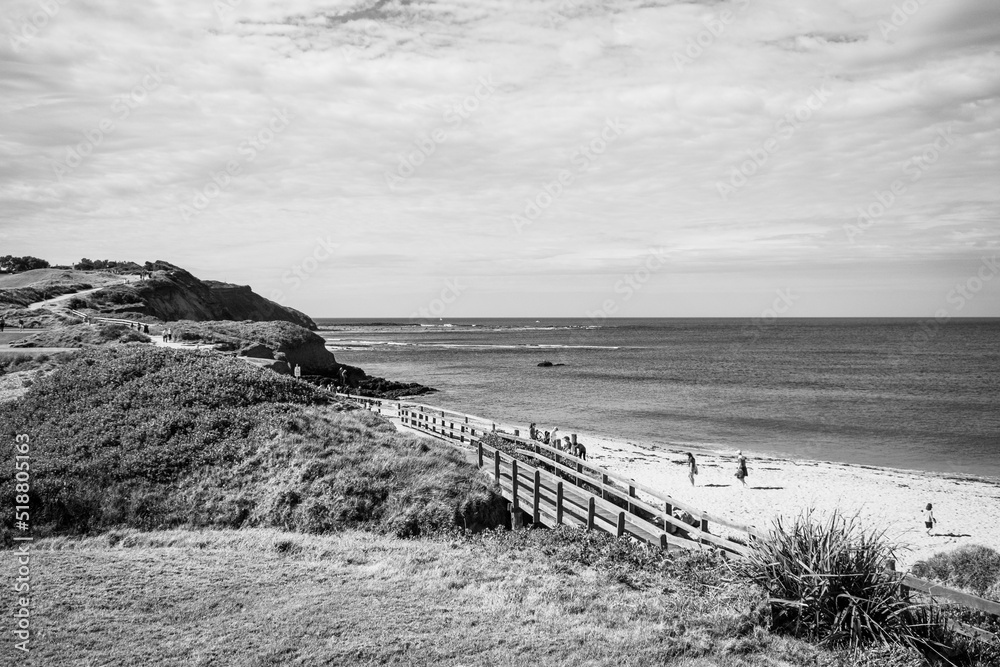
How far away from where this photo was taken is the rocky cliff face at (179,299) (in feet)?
193

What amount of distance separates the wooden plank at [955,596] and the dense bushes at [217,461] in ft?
26.6

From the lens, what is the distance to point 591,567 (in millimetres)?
9375

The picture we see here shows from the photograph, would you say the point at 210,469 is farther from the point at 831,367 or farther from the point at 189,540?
the point at 831,367

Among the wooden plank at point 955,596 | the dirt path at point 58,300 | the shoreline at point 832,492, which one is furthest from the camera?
the dirt path at point 58,300

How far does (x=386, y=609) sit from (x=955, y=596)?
6.02 m

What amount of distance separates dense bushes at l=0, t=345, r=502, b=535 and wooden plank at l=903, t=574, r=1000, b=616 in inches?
319

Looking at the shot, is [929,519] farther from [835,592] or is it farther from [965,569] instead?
[835,592]

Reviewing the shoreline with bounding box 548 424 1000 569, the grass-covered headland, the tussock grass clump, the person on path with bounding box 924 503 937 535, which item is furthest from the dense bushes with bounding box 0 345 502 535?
the person on path with bounding box 924 503 937 535

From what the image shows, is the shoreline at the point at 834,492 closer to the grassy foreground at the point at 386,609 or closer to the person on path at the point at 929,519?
the person on path at the point at 929,519

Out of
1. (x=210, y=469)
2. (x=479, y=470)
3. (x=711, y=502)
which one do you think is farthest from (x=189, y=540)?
(x=711, y=502)

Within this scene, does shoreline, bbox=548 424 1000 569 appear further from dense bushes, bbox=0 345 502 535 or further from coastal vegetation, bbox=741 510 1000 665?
coastal vegetation, bbox=741 510 1000 665

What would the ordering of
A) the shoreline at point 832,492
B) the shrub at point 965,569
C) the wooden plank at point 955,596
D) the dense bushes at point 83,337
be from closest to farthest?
the wooden plank at point 955,596 → the shrub at point 965,569 → the shoreline at point 832,492 → the dense bushes at point 83,337

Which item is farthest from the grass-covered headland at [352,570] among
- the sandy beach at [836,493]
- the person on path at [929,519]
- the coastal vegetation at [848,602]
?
the sandy beach at [836,493]

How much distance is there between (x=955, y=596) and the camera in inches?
251
